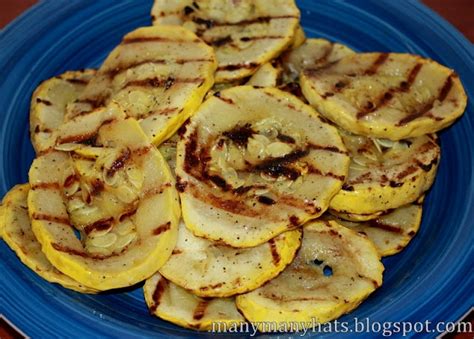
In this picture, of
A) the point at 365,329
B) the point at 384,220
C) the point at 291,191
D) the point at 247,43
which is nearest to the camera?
the point at 365,329

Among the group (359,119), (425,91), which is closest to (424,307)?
(359,119)

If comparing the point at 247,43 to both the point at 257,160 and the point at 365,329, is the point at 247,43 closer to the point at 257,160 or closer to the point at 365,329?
the point at 257,160

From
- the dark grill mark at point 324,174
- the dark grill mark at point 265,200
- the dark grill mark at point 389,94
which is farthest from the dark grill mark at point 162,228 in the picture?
the dark grill mark at point 389,94

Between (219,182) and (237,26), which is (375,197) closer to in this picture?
(219,182)

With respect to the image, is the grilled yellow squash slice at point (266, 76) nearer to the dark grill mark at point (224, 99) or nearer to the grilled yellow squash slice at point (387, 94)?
the grilled yellow squash slice at point (387, 94)

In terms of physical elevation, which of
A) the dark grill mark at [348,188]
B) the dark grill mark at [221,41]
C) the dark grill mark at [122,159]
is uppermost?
the dark grill mark at [221,41]

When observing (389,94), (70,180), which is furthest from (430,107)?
(70,180)
